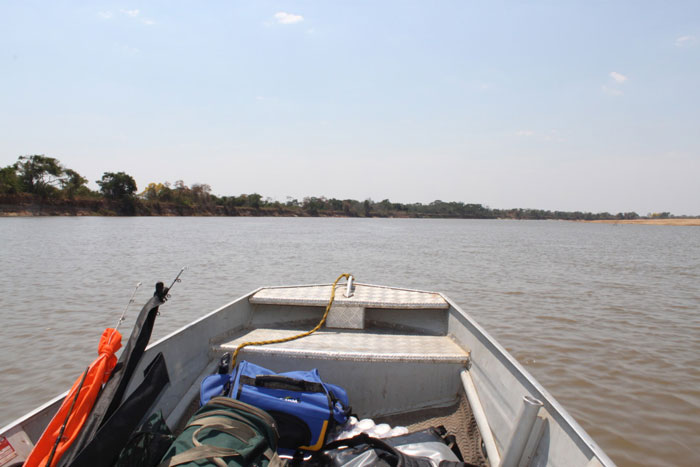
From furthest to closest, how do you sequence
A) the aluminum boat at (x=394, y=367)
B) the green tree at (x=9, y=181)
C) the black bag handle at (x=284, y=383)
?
the green tree at (x=9, y=181), the black bag handle at (x=284, y=383), the aluminum boat at (x=394, y=367)

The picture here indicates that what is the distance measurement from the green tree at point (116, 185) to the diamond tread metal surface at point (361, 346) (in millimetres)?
73823

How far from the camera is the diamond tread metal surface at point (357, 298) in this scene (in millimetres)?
4441

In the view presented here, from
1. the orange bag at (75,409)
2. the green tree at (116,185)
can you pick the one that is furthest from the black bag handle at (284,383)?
the green tree at (116,185)

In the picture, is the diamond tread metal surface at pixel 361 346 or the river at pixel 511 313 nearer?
the diamond tread metal surface at pixel 361 346

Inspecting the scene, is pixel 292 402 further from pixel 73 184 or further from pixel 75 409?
pixel 73 184

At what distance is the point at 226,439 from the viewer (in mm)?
1866

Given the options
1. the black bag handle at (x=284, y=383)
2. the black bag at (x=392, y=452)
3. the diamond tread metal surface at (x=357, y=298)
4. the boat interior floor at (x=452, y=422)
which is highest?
the diamond tread metal surface at (x=357, y=298)

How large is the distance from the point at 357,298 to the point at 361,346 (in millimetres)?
894

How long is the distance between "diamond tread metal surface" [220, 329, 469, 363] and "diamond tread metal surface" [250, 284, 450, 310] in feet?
1.09

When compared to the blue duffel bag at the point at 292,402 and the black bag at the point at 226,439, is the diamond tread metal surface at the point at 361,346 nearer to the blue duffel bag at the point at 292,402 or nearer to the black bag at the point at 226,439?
the blue duffel bag at the point at 292,402

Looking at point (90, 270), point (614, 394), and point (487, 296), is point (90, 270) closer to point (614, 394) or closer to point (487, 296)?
point (487, 296)

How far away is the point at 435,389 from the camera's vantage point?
10.8ft

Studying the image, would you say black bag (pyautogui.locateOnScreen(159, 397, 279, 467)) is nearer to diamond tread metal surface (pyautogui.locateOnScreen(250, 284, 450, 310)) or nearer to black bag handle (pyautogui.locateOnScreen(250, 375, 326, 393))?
black bag handle (pyautogui.locateOnScreen(250, 375, 326, 393))

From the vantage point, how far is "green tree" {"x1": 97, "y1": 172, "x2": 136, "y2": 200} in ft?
216
